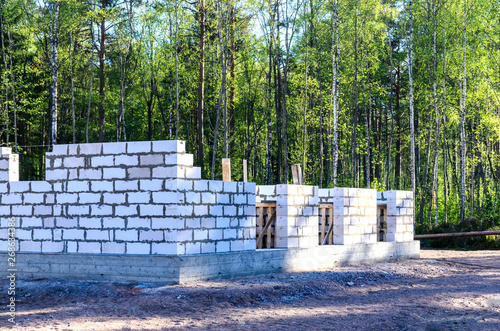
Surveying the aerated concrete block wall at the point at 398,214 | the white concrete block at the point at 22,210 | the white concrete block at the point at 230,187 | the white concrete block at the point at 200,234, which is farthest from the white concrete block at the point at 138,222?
the aerated concrete block wall at the point at 398,214

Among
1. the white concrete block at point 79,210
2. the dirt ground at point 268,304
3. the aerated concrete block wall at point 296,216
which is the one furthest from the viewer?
the aerated concrete block wall at point 296,216

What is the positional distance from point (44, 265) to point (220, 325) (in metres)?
4.31

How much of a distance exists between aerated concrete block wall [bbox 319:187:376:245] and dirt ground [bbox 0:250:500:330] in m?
1.62

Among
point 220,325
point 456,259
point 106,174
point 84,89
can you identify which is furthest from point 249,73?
point 220,325

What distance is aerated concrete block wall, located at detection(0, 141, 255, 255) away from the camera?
8711 millimetres

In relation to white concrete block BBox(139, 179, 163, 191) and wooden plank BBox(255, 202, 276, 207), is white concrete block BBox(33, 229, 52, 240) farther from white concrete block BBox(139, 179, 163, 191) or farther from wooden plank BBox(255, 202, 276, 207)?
wooden plank BBox(255, 202, 276, 207)

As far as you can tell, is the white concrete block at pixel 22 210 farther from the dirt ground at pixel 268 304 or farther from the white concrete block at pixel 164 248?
the white concrete block at pixel 164 248

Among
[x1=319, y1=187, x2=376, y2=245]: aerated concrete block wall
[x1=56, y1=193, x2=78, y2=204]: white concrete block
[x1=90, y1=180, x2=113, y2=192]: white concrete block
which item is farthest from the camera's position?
[x1=319, y1=187, x2=376, y2=245]: aerated concrete block wall

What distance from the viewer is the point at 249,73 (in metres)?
30.5

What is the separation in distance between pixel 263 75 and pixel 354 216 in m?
20.8

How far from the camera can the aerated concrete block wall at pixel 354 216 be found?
1195 centimetres

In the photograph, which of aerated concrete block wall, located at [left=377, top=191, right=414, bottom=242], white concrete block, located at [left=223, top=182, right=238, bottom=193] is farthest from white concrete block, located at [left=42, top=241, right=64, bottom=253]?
aerated concrete block wall, located at [left=377, top=191, right=414, bottom=242]

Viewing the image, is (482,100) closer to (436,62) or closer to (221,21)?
(436,62)

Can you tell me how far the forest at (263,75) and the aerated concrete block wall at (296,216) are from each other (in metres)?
10.2
